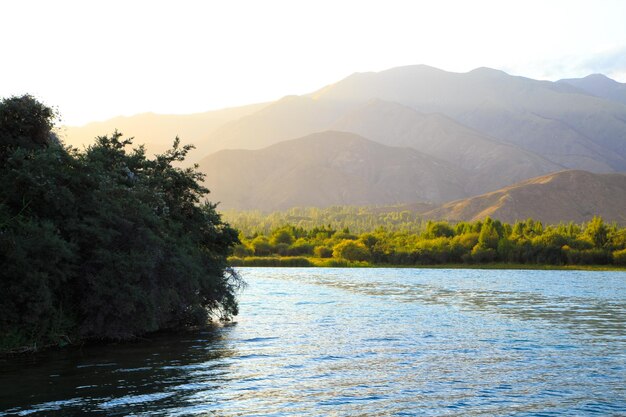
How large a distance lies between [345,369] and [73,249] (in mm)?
15036

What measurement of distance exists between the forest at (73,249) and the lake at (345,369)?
1672 millimetres

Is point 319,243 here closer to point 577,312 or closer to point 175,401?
point 577,312

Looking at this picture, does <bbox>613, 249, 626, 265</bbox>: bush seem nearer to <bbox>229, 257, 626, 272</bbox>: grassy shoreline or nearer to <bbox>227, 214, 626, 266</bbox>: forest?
<bbox>227, 214, 626, 266</bbox>: forest

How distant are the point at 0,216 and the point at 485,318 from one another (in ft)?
115

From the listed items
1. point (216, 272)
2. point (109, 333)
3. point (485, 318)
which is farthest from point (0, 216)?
point (485, 318)

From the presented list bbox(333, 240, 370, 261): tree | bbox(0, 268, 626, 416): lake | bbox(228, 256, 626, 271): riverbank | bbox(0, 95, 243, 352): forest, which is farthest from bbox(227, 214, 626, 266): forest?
bbox(0, 95, 243, 352): forest

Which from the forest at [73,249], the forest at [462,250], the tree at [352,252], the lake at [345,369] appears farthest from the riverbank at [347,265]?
the forest at [73,249]

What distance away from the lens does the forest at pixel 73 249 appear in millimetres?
31641

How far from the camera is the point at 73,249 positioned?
34344mm

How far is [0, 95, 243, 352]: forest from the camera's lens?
31.6 metres

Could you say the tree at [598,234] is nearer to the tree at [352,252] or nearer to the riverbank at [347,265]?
the riverbank at [347,265]

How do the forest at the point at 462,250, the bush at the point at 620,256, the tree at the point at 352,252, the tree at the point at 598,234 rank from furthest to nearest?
the tree at the point at 352,252
the tree at the point at 598,234
the forest at the point at 462,250
the bush at the point at 620,256

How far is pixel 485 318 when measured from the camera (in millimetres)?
52062

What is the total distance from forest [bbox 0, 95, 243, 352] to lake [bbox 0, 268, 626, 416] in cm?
167
